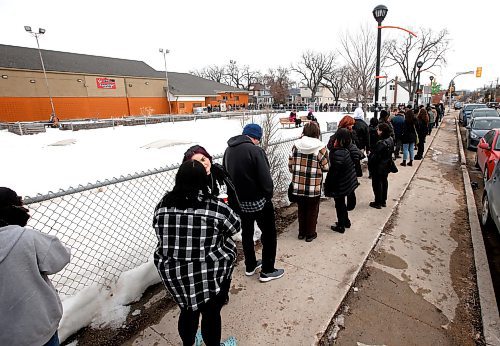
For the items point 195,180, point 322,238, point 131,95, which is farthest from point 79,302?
point 131,95

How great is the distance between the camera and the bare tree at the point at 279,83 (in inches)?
→ 2795

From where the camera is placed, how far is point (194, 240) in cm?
184

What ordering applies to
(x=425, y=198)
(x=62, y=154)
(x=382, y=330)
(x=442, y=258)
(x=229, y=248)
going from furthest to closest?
(x=62, y=154)
(x=425, y=198)
(x=442, y=258)
(x=382, y=330)
(x=229, y=248)

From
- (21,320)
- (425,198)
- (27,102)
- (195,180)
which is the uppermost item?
(27,102)

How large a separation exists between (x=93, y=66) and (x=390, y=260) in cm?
4616

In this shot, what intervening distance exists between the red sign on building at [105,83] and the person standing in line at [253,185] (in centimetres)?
4263

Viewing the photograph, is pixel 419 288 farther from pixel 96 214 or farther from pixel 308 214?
pixel 96 214

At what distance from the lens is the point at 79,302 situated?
270 centimetres

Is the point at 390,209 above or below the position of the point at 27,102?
below

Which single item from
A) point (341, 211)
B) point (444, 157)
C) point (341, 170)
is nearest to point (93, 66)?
point (444, 157)

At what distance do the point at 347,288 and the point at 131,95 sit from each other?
45148mm

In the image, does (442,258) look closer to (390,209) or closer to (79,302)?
(390,209)

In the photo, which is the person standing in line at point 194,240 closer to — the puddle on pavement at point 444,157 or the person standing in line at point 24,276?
the person standing in line at point 24,276

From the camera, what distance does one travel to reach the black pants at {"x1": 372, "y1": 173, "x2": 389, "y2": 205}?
5316mm
